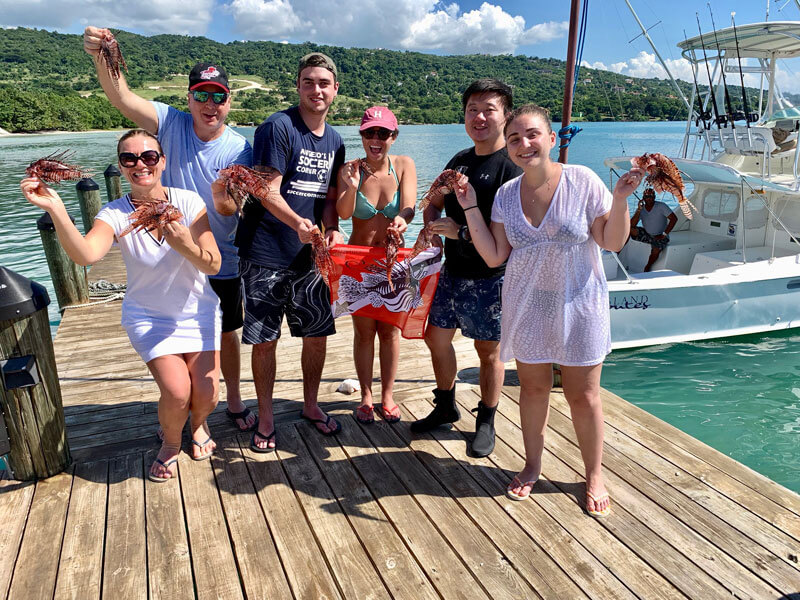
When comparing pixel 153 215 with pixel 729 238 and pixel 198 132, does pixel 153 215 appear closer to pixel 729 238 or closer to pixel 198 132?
pixel 198 132

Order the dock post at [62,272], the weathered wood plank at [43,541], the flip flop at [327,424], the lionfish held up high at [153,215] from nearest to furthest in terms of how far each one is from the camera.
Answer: the weathered wood plank at [43,541] < the lionfish held up high at [153,215] < the flip flop at [327,424] < the dock post at [62,272]

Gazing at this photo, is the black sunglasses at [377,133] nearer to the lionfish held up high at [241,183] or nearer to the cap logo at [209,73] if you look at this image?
the lionfish held up high at [241,183]

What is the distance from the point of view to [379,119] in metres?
3.41

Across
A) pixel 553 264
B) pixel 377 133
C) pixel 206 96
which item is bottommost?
pixel 553 264

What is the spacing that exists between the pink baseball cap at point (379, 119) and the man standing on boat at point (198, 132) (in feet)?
2.60

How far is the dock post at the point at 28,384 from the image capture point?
3002 mm

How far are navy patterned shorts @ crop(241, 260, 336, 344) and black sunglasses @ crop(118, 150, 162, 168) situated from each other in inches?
32.4

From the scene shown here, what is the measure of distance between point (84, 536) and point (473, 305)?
8.18ft

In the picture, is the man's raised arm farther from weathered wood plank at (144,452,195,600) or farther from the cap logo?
weathered wood plank at (144,452,195,600)

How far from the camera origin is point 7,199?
76.2 feet

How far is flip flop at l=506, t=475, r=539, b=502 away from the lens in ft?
10.4

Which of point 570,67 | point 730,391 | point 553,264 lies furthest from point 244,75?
point 553,264

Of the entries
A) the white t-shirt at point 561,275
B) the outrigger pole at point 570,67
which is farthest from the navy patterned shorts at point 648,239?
the white t-shirt at point 561,275

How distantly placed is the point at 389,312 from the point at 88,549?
2179mm
